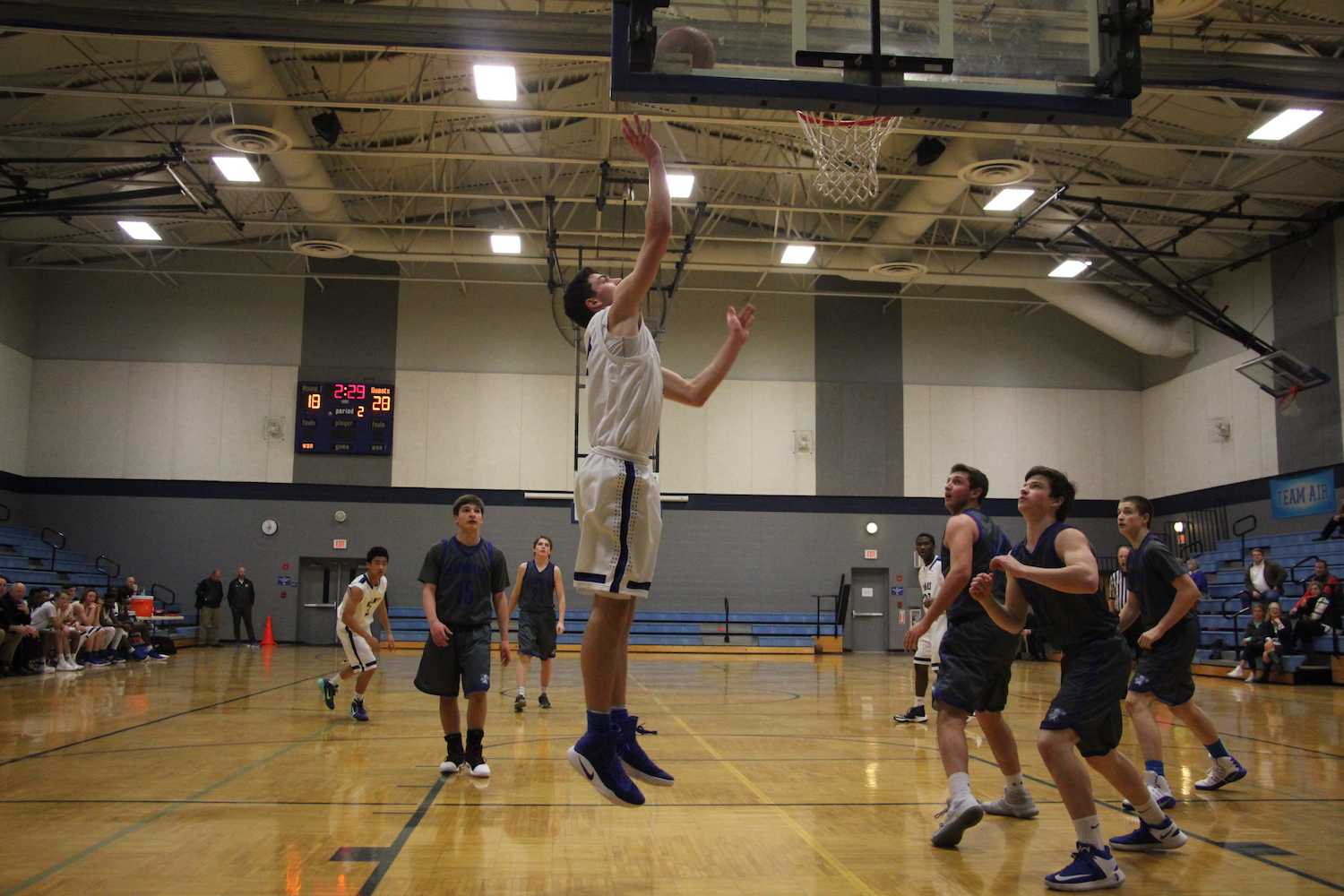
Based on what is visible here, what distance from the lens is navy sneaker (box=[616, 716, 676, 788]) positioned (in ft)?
13.8

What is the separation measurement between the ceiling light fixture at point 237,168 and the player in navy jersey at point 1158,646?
50.4 feet

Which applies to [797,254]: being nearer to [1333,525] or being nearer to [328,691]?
[1333,525]

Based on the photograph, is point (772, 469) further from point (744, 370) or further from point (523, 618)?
point (523, 618)

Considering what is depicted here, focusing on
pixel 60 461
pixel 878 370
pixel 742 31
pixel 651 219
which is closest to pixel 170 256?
pixel 60 461

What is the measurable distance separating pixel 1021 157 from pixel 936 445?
27.5 ft

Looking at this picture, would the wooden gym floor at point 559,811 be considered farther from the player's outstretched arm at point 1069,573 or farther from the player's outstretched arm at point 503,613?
the player's outstretched arm at point 1069,573

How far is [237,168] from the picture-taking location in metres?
17.5

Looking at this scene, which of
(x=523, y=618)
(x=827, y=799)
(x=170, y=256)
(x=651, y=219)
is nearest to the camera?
(x=651, y=219)

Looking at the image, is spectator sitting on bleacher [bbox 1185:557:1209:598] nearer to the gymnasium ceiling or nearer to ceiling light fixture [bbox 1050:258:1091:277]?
the gymnasium ceiling

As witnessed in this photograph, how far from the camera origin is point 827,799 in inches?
241

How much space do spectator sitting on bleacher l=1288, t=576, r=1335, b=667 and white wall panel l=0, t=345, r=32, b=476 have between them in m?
25.3

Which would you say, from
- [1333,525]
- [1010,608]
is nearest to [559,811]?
[1010,608]

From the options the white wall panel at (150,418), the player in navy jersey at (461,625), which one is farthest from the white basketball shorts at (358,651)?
the white wall panel at (150,418)

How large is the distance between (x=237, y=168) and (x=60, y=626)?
775 centimetres
